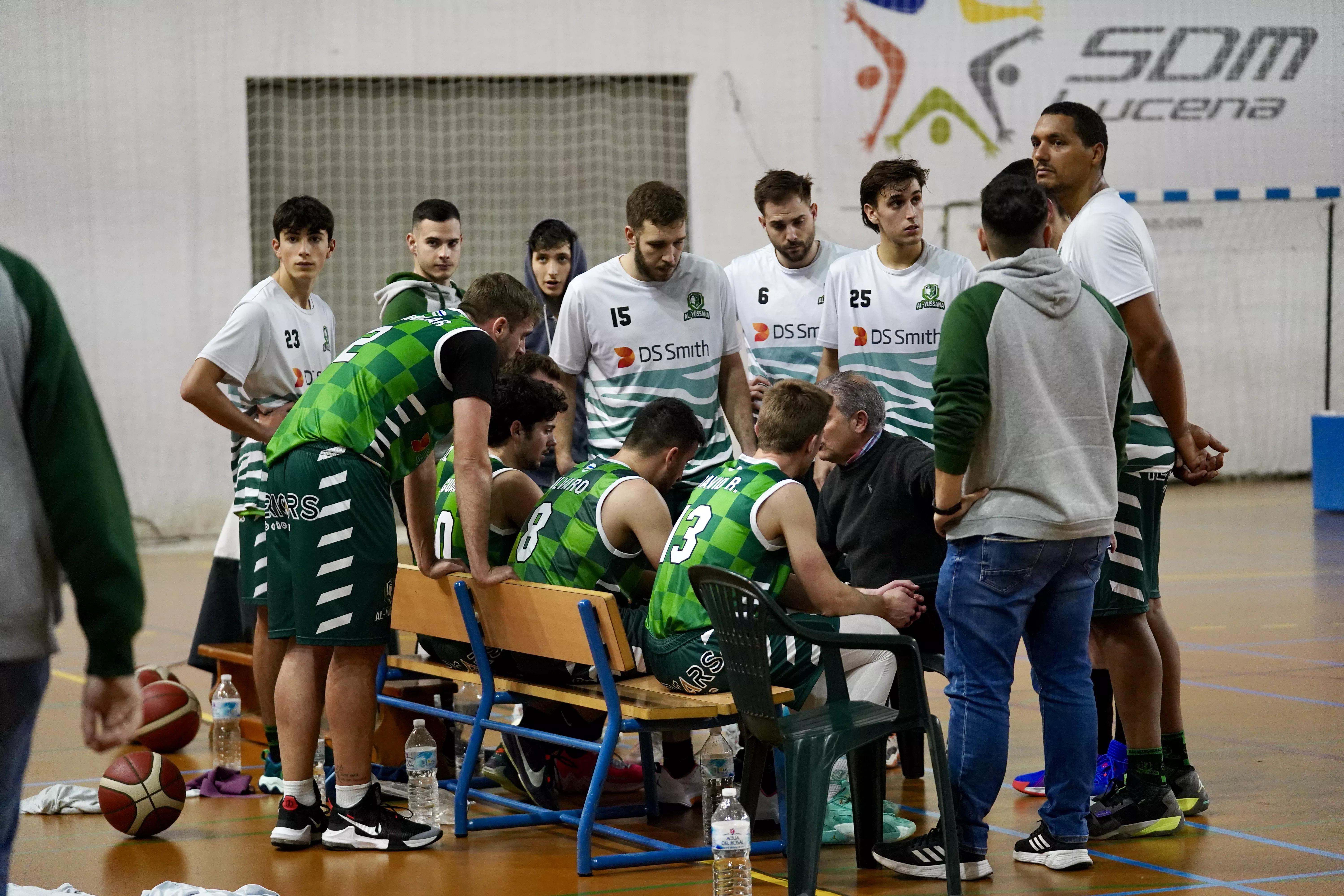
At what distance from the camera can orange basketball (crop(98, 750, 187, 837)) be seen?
4.84m

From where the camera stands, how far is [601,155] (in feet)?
47.5

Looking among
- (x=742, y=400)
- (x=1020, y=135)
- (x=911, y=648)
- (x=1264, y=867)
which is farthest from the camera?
(x=1020, y=135)

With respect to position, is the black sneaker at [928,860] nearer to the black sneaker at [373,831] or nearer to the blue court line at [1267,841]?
the blue court line at [1267,841]

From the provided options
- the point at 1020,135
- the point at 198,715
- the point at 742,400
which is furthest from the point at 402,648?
the point at 1020,135

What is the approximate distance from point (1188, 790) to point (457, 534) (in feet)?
8.15

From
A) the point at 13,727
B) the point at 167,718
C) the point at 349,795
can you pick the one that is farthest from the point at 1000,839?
the point at 167,718

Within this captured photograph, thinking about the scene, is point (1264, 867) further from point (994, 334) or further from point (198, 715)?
point (198, 715)

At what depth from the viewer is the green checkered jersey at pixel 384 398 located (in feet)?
15.0

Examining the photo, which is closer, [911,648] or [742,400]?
[911,648]

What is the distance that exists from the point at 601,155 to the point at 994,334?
1099 centimetres

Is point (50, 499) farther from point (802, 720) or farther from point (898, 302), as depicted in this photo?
point (898, 302)

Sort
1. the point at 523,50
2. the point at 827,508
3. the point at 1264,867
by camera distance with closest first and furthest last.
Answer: the point at 1264,867, the point at 827,508, the point at 523,50

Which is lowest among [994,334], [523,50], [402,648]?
[402,648]

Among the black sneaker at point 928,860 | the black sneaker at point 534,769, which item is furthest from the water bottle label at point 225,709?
the black sneaker at point 928,860
